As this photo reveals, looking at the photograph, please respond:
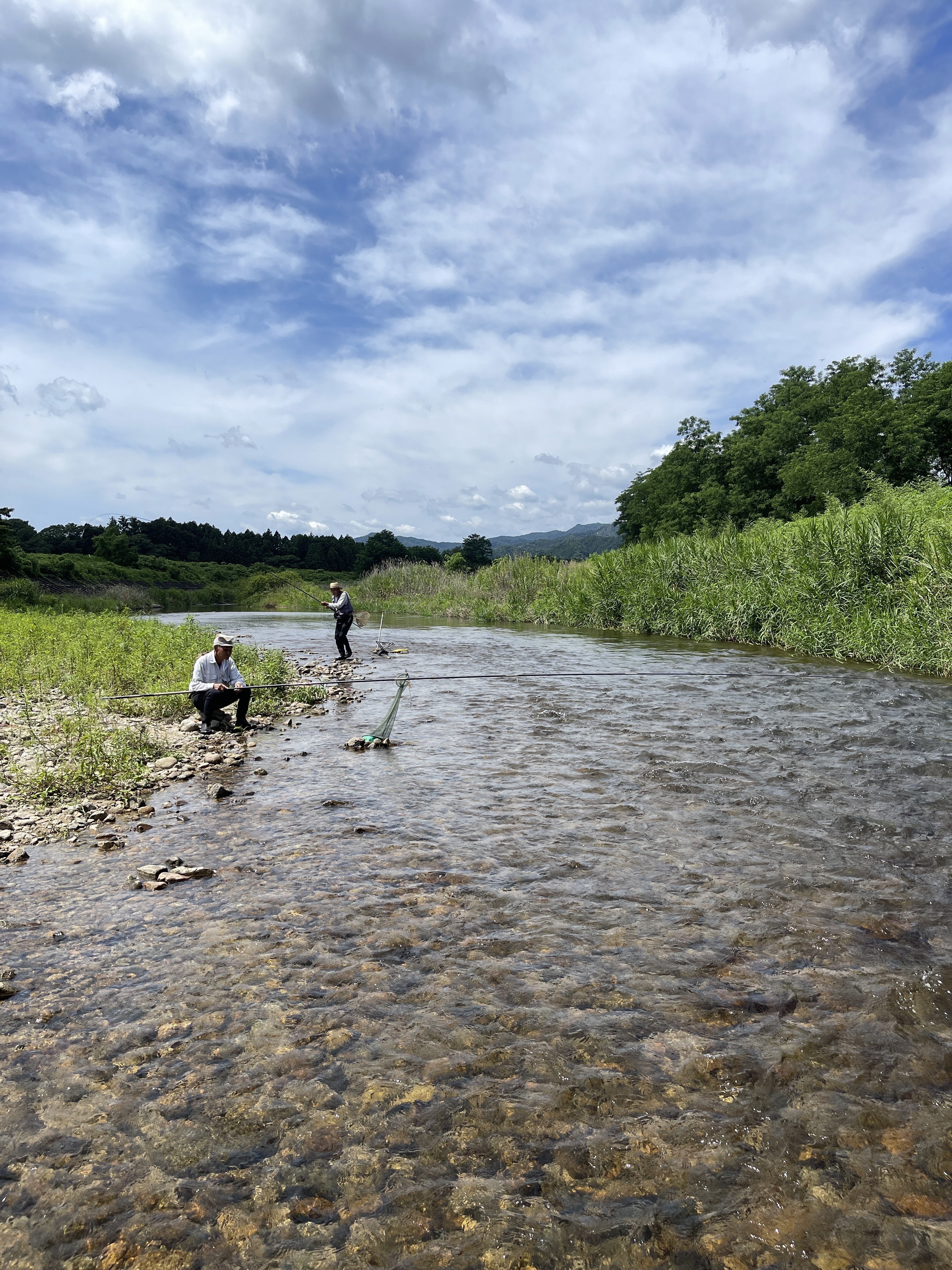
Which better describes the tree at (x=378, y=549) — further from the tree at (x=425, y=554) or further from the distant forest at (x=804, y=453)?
the distant forest at (x=804, y=453)

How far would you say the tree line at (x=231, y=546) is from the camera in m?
114

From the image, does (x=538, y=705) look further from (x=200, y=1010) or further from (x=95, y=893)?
(x=200, y=1010)

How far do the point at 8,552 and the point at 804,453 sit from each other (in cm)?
7216

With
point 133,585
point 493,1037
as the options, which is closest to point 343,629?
point 493,1037

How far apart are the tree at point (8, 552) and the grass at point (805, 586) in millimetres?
43322

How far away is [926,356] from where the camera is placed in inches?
2584

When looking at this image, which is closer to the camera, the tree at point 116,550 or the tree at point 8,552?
the tree at point 8,552

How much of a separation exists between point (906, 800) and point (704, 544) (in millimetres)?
21327

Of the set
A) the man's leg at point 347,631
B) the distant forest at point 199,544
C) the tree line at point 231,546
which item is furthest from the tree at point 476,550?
the man's leg at point 347,631

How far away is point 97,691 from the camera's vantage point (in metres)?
13.3

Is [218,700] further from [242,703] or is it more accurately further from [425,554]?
[425,554]

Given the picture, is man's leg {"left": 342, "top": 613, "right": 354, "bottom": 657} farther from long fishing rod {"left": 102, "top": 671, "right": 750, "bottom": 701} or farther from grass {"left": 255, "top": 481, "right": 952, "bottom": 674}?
grass {"left": 255, "top": 481, "right": 952, "bottom": 674}

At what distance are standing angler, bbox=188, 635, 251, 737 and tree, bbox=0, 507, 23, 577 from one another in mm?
49618

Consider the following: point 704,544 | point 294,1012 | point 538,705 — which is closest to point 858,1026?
point 294,1012
